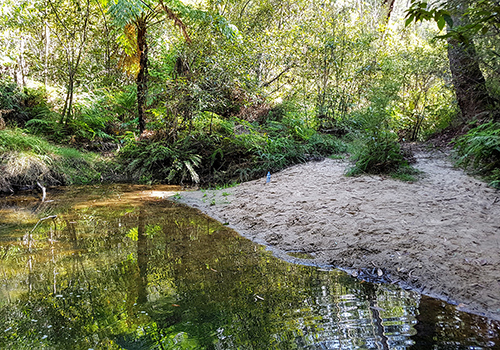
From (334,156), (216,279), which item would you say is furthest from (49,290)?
(334,156)

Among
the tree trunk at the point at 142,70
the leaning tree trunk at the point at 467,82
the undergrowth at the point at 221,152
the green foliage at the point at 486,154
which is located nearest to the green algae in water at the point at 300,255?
the green foliage at the point at 486,154

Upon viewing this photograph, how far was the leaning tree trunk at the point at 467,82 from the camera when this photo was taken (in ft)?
23.4

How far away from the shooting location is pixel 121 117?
1166 centimetres

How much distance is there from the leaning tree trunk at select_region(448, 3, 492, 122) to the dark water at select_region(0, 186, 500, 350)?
6.25 meters

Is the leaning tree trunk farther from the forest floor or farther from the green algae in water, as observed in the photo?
the green algae in water

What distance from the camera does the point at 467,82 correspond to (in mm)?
7488

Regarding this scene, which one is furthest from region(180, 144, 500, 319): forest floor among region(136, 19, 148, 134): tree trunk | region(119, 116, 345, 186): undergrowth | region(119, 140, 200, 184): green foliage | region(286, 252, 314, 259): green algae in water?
region(136, 19, 148, 134): tree trunk

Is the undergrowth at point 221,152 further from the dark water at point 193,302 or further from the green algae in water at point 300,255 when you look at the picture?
the green algae in water at point 300,255

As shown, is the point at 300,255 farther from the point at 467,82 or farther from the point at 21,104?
the point at 21,104

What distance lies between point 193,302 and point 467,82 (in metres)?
8.08

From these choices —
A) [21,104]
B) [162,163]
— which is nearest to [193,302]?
[162,163]

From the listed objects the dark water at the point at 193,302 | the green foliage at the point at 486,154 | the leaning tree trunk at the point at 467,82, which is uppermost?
the leaning tree trunk at the point at 467,82

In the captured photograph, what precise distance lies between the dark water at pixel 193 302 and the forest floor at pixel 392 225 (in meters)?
0.27

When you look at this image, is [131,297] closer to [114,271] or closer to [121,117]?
[114,271]
